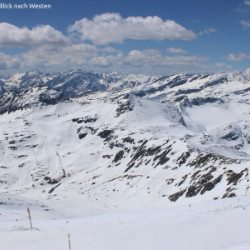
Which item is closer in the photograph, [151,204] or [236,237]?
[236,237]

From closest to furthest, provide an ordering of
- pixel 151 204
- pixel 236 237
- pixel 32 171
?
pixel 236 237 < pixel 151 204 < pixel 32 171

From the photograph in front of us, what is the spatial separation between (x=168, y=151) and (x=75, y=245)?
86636 mm

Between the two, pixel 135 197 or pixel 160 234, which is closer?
pixel 160 234

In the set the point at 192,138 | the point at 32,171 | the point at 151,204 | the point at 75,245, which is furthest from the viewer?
the point at 32,171

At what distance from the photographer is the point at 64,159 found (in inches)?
7515

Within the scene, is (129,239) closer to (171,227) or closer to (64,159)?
(171,227)

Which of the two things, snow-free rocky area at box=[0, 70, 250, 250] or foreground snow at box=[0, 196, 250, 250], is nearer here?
foreground snow at box=[0, 196, 250, 250]

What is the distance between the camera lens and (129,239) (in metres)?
24.7

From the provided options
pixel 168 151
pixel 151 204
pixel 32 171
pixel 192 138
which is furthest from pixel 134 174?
pixel 32 171

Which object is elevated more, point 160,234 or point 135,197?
point 160,234

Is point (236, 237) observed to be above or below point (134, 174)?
above

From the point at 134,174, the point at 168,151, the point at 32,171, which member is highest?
the point at 168,151

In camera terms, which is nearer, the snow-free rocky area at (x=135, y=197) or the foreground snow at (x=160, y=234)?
the foreground snow at (x=160, y=234)

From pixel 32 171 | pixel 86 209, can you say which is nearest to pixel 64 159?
pixel 32 171
